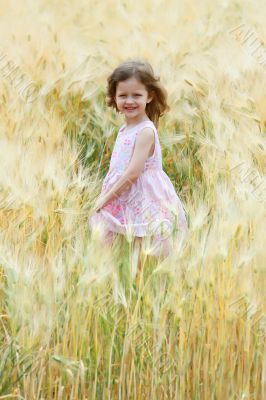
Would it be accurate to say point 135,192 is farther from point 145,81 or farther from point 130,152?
point 145,81

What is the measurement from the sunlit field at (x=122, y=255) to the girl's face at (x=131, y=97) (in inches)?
8.2

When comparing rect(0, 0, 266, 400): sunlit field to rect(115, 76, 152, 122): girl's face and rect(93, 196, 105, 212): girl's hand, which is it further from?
rect(115, 76, 152, 122): girl's face

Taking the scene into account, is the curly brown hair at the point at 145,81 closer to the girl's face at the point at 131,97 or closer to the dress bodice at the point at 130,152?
the girl's face at the point at 131,97

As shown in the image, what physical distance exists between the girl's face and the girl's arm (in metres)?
0.07

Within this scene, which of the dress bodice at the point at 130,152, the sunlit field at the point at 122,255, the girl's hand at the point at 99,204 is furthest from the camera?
the dress bodice at the point at 130,152

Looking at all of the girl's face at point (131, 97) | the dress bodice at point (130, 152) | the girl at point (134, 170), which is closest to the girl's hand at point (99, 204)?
the girl at point (134, 170)

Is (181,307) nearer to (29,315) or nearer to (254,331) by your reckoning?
(254,331)

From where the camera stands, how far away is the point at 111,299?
165 centimetres

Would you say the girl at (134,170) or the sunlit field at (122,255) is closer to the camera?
the sunlit field at (122,255)

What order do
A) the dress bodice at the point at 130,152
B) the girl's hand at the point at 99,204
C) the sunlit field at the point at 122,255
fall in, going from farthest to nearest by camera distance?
the dress bodice at the point at 130,152
the girl's hand at the point at 99,204
the sunlit field at the point at 122,255

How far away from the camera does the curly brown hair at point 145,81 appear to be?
2463mm

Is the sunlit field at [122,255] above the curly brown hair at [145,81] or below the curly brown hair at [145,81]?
below

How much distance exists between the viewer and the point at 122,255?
6.34 ft

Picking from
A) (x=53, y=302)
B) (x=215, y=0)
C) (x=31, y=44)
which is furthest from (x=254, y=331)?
(x=215, y=0)
